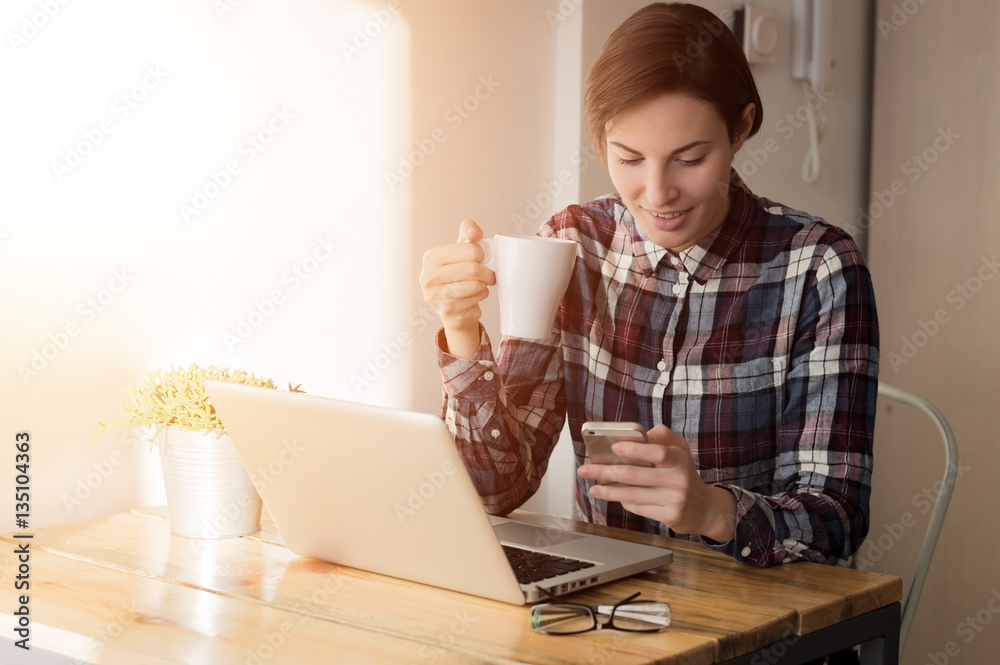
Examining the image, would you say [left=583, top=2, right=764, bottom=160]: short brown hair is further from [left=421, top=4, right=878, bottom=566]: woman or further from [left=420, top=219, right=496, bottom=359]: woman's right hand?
[left=420, top=219, right=496, bottom=359]: woman's right hand

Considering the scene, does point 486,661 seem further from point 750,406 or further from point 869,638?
point 750,406

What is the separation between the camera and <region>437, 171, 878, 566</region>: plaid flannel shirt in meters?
1.16

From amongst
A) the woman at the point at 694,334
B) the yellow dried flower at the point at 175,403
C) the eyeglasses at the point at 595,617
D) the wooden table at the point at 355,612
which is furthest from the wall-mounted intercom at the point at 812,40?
the eyeglasses at the point at 595,617

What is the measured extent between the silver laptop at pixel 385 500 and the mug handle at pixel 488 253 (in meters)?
0.30

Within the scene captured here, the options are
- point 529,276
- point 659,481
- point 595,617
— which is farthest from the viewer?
point 529,276

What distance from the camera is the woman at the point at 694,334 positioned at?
43.9 inches

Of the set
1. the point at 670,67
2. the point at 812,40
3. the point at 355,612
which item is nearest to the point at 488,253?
the point at 670,67

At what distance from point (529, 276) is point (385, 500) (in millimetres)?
310

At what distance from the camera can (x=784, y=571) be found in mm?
1011

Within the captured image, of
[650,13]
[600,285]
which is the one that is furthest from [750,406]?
[650,13]

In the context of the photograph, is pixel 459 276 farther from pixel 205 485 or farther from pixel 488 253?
pixel 205 485

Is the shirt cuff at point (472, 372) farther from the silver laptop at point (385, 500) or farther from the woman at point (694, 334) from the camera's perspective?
the silver laptop at point (385, 500)

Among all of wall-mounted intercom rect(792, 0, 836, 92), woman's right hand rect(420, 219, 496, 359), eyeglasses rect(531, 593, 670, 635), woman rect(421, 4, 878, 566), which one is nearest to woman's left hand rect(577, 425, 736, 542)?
woman rect(421, 4, 878, 566)

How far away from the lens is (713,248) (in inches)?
52.3
